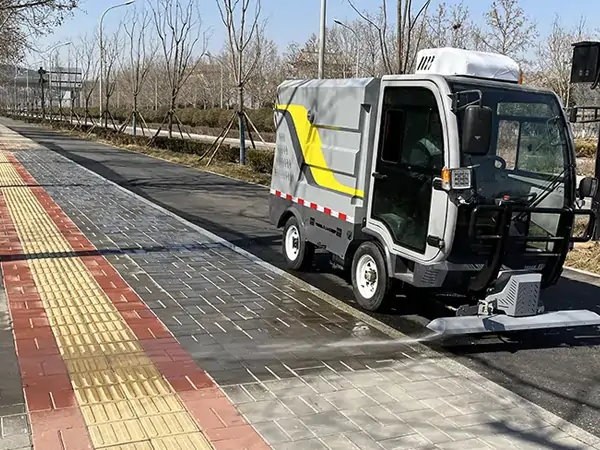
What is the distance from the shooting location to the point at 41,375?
462 cm

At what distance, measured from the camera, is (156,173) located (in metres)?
19.4

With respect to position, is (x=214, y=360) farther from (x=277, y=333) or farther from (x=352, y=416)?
(x=352, y=416)

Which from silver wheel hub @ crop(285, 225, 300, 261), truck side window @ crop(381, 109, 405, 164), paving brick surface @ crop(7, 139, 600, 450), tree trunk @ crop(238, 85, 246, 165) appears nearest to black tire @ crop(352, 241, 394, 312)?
paving brick surface @ crop(7, 139, 600, 450)

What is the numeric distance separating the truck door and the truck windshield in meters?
0.31

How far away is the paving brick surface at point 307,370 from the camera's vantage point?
4.04m

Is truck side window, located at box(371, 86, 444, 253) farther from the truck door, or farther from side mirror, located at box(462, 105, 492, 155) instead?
side mirror, located at box(462, 105, 492, 155)

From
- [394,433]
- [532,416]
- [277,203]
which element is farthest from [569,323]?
[277,203]

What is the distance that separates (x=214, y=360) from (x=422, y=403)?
63.2 inches

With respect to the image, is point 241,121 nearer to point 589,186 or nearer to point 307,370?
point 589,186

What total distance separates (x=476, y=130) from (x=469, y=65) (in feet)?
3.34

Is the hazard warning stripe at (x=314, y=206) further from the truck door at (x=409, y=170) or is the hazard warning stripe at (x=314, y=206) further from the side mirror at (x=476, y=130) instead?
the side mirror at (x=476, y=130)

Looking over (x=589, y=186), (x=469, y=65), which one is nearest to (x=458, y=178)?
(x=469, y=65)

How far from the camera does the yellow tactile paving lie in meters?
3.84

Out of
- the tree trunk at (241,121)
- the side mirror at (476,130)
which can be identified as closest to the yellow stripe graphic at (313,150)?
the side mirror at (476,130)
